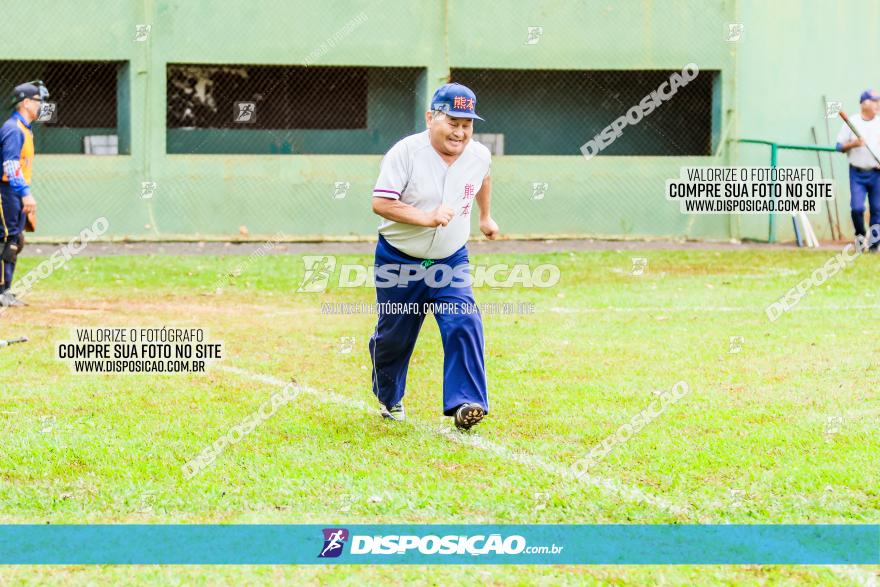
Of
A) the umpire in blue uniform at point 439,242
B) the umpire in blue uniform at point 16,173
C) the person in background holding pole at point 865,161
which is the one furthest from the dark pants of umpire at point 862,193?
the umpire in blue uniform at point 439,242

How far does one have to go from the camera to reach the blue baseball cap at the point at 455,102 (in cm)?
745

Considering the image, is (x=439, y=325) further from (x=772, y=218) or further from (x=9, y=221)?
(x=772, y=218)

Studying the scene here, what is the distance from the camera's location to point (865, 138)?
18578 mm

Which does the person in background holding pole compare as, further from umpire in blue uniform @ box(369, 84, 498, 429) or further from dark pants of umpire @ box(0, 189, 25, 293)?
umpire in blue uniform @ box(369, 84, 498, 429)

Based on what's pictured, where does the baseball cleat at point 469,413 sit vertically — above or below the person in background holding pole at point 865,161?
below

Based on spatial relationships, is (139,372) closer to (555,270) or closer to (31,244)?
(555,270)

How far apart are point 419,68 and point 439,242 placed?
47.9 ft

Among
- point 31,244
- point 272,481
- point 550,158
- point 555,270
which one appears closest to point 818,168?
point 550,158

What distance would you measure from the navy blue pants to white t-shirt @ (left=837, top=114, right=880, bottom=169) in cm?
1204

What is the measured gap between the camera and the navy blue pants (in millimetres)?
7645

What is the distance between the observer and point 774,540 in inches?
222

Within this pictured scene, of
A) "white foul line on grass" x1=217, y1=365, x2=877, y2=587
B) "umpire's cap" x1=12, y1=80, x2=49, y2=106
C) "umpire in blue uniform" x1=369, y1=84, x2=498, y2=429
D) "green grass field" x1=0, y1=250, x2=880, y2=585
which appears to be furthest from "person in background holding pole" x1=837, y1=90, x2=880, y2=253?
"umpire in blue uniform" x1=369, y1=84, x2=498, y2=429

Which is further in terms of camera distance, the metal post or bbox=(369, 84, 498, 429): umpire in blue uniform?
the metal post

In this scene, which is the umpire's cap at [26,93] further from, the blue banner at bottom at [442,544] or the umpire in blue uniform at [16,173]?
the blue banner at bottom at [442,544]
